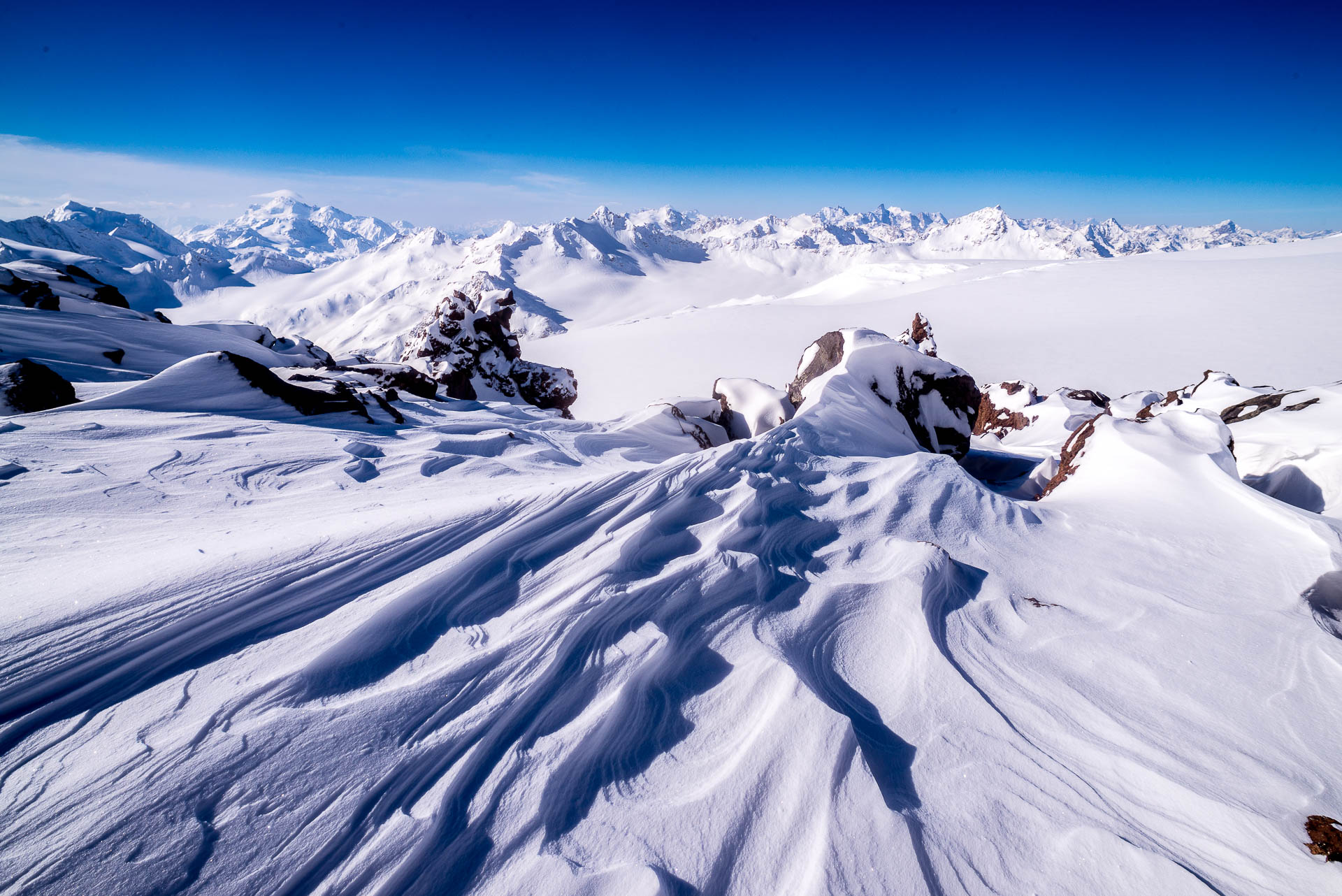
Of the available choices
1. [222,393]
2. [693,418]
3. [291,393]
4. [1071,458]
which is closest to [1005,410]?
[693,418]

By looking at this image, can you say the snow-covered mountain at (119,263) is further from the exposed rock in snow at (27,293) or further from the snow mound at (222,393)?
the snow mound at (222,393)

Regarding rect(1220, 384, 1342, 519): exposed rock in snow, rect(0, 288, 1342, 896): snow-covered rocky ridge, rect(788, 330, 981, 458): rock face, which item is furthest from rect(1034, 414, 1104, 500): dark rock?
rect(1220, 384, 1342, 519): exposed rock in snow

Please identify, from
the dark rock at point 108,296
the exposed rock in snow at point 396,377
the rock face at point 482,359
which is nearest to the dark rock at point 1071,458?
the exposed rock in snow at point 396,377

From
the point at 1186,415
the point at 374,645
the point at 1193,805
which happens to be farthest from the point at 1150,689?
the point at 1186,415

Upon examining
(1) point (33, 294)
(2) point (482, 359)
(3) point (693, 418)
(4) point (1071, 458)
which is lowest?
(2) point (482, 359)

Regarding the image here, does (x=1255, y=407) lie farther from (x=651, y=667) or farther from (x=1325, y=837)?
(x=651, y=667)

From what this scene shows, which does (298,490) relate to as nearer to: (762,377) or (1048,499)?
(1048,499)

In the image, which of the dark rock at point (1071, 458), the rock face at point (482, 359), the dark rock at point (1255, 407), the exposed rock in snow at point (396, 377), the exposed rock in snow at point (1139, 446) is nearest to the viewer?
the exposed rock in snow at point (1139, 446)
